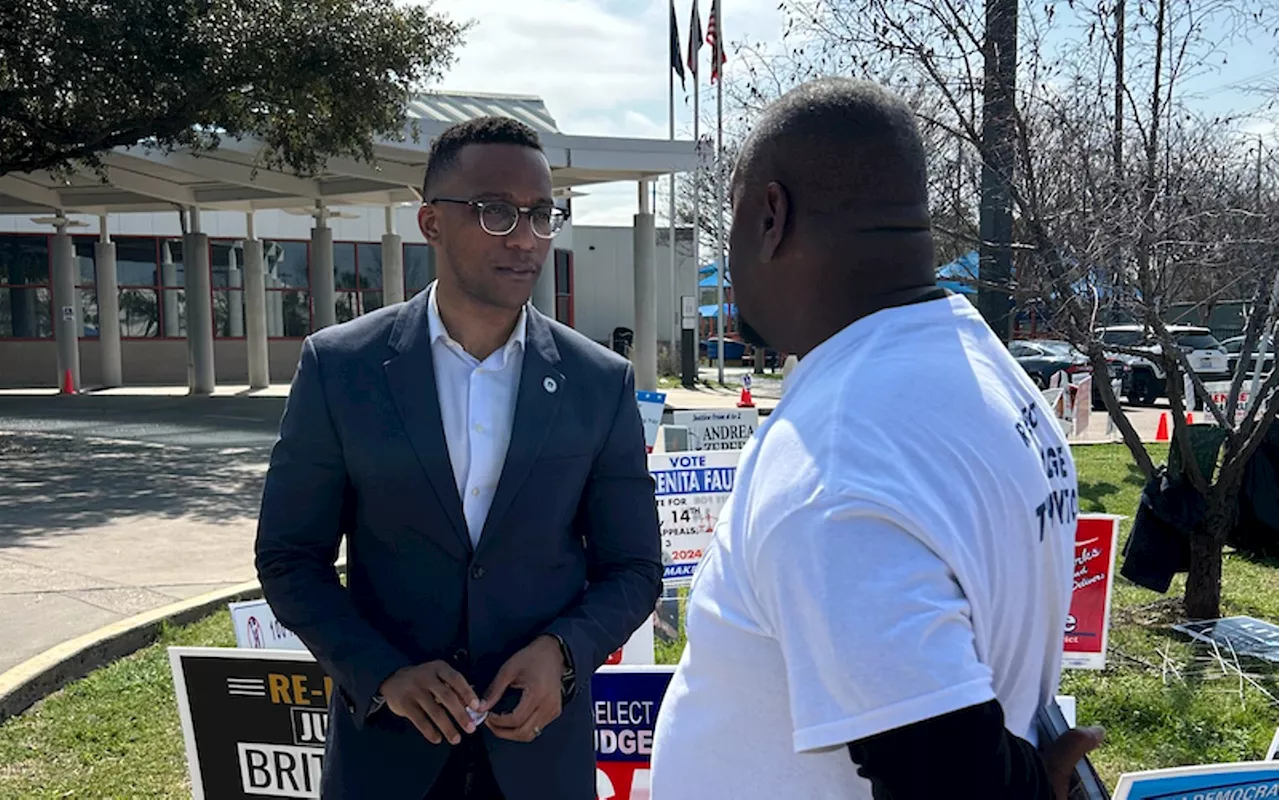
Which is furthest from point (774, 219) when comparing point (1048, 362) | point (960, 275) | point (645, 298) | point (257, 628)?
point (1048, 362)

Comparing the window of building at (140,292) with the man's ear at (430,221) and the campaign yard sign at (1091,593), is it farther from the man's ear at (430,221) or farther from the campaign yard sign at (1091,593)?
the man's ear at (430,221)

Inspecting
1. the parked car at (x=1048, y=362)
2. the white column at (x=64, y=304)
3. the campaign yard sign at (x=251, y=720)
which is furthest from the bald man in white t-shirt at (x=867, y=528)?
the white column at (x=64, y=304)

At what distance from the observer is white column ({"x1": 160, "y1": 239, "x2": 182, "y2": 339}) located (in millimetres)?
29672

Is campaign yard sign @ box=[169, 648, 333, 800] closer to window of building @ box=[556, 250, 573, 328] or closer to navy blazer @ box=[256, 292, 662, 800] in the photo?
navy blazer @ box=[256, 292, 662, 800]

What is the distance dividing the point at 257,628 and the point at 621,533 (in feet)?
7.35

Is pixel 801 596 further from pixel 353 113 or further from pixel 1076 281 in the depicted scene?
pixel 353 113

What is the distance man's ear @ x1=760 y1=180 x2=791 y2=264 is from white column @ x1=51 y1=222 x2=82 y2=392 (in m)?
26.9

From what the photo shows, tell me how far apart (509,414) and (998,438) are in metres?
1.28

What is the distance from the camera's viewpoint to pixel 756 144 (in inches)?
54.1

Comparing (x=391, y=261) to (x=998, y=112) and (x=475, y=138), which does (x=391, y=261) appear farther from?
(x=475, y=138)

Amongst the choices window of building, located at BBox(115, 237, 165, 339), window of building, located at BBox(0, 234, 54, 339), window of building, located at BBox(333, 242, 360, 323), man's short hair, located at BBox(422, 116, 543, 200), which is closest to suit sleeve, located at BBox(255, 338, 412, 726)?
man's short hair, located at BBox(422, 116, 543, 200)

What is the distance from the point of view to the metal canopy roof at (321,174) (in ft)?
63.2

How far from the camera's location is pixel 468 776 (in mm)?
2180

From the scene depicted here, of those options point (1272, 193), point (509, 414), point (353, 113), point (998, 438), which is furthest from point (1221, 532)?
point (353, 113)
